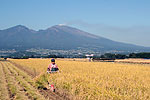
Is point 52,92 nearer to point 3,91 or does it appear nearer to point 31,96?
point 31,96

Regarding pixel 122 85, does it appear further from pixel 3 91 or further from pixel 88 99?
pixel 3 91

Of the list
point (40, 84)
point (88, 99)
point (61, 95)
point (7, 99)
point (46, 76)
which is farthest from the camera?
point (46, 76)

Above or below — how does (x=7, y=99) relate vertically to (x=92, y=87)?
below

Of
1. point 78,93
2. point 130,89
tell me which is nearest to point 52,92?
point 78,93

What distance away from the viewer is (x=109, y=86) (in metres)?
9.21

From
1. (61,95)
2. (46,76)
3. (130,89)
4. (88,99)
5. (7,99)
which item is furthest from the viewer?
(46,76)

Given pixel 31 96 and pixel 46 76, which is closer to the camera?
pixel 31 96

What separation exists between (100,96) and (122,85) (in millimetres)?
2388

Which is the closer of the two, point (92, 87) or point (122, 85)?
point (92, 87)

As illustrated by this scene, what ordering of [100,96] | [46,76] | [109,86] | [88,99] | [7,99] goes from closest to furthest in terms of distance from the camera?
[100,96]
[88,99]
[109,86]
[7,99]
[46,76]

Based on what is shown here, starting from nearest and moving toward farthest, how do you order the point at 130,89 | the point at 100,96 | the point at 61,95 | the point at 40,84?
the point at 100,96
the point at 130,89
the point at 61,95
the point at 40,84

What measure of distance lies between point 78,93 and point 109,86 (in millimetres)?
1069

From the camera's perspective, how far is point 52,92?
37.9 feet

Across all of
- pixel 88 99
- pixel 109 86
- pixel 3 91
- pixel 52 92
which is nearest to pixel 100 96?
pixel 88 99
